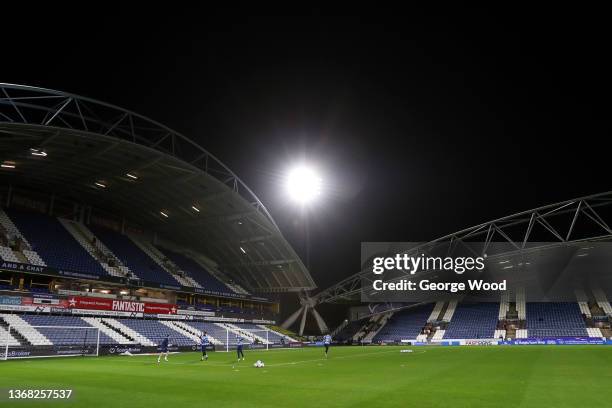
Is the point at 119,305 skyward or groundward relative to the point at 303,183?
groundward

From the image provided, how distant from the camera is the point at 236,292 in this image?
189 ft

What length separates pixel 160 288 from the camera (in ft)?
156

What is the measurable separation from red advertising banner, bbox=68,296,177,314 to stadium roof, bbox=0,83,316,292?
1074 cm

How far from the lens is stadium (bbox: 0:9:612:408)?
587 inches

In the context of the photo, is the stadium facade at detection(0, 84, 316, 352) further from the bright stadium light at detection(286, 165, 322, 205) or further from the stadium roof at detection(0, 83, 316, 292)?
the bright stadium light at detection(286, 165, 322, 205)

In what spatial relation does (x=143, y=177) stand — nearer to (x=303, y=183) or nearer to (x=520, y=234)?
(x=303, y=183)

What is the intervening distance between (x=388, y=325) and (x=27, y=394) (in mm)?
59694

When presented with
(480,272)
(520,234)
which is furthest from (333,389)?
(480,272)

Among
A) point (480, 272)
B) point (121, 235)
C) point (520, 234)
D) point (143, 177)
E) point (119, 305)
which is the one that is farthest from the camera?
point (480, 272)

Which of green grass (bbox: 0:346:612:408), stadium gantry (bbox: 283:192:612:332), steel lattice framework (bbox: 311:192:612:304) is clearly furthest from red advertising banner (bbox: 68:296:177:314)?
green grass (bbox: 0:346:612:408)

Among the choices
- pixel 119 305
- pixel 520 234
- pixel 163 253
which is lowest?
pixel 119 305

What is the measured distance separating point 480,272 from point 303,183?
29.7 m

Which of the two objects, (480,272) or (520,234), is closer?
(520,234)

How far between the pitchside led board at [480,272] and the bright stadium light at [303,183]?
13.4 m
